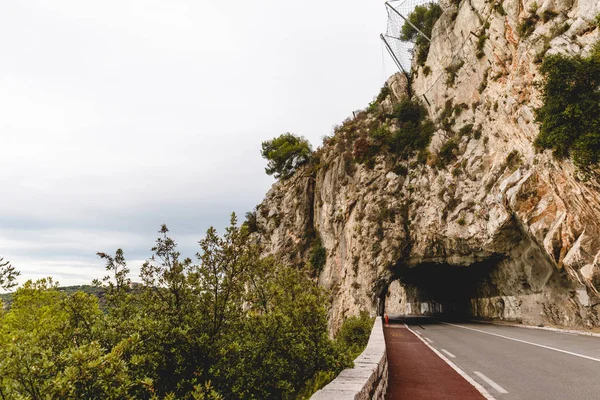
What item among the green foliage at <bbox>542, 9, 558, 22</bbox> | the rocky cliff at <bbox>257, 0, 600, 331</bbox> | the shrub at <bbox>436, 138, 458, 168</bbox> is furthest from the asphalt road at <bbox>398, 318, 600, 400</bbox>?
the shrub at <bbox>436, 138, 458, 168</bbox>

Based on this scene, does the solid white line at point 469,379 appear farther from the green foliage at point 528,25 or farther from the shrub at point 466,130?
the shrub at point 466,130

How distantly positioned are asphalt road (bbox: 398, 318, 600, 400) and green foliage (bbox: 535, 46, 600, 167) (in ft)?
27.5

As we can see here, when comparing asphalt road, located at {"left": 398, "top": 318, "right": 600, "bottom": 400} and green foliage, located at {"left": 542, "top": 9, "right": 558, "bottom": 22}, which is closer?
asphalt road, located at {"left": 398, "top": 318, "right": 600, "bottom": 400}

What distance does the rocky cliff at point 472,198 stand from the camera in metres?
17.2

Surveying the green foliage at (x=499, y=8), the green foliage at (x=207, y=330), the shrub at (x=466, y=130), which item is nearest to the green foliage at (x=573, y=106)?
the green foliage at (x=499, y=8)

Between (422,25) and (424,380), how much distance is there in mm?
41681

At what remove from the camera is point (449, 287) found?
39.5m

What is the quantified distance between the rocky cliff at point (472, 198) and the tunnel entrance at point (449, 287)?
25cm

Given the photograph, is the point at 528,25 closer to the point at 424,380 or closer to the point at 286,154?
the point at 424,380

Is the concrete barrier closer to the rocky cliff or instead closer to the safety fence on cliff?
the rocky cliff

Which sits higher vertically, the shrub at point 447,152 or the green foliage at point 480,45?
the green foliage at point 480,45

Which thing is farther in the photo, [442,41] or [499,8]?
[442,41]

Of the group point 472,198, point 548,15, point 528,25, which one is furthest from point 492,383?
point 528,25

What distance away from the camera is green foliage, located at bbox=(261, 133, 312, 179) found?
49.0 metres
